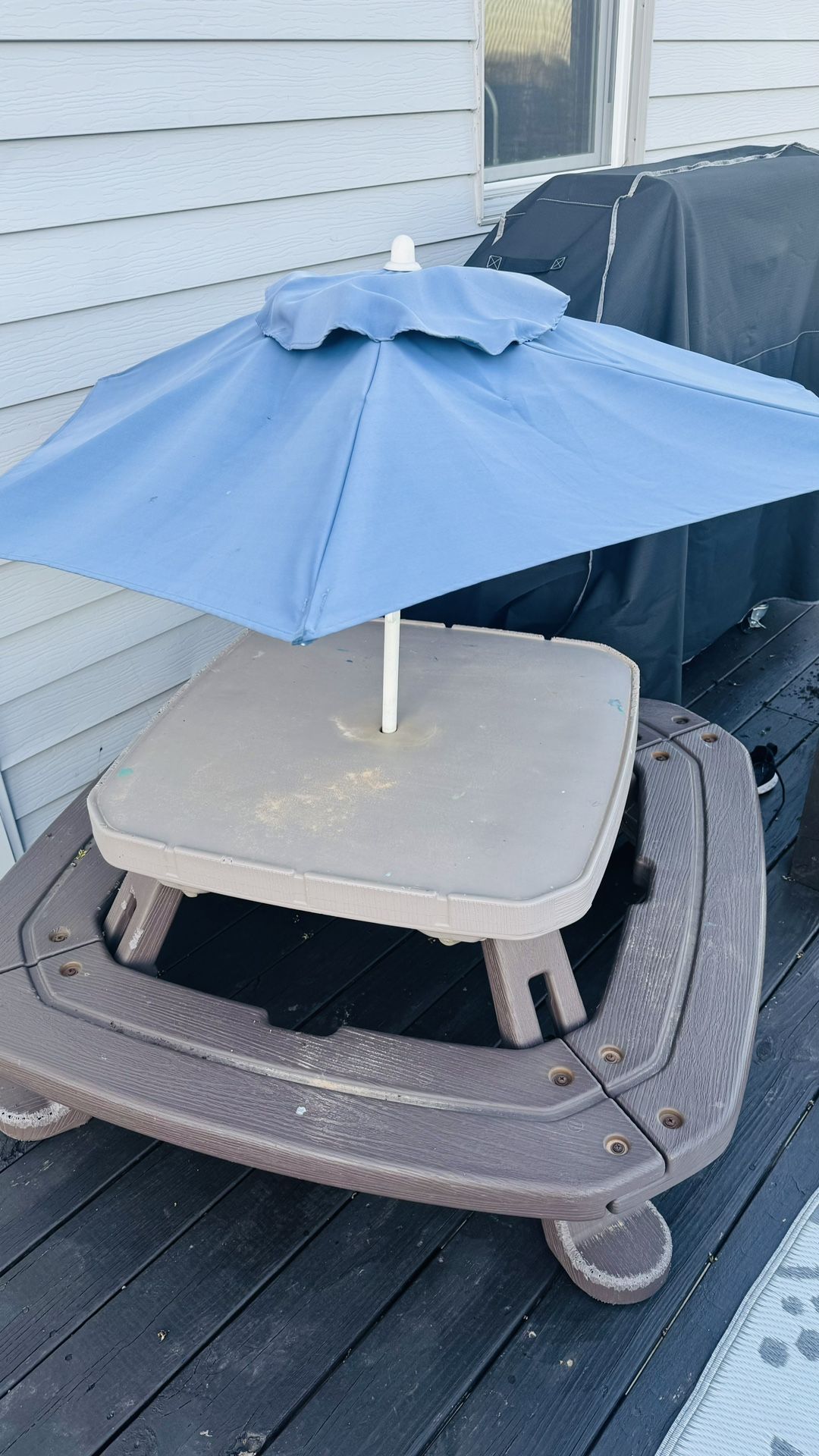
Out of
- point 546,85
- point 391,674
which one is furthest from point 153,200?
point 546,85

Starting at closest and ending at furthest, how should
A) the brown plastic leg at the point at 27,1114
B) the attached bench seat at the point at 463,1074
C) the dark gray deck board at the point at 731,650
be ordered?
1. the attached bench seat at the point at 463,1074
2. the brown plastic leg at the point at 27,1114
3. the dark gray deck board at the point at 731,650

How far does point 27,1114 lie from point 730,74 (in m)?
3.87

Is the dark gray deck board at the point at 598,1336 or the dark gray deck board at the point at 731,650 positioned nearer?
the dark gray deck board at the point at 598,1336

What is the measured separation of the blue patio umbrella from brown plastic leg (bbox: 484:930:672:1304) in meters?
0.67

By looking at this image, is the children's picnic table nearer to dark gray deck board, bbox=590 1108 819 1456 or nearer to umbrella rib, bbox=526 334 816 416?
dark gray deck board, bbox=590 1108 819 1456

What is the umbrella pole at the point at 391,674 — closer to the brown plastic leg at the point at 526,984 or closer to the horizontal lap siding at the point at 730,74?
the brown plastic leg at the point at 526,984

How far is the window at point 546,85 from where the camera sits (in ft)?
8.87

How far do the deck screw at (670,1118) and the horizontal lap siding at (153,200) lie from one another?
154 cm

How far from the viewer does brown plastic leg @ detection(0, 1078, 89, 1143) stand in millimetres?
1692

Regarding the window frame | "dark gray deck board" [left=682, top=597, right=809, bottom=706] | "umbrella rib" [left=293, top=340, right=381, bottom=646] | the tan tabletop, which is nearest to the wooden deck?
the tan tabletop

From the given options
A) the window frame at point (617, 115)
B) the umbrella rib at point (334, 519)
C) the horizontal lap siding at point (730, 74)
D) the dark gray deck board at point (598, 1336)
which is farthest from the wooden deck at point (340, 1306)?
the horizontal lap siding at point (730, 74)

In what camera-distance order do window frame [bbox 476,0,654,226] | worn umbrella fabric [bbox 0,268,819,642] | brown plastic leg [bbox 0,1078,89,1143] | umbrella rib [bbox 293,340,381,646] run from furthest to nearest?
window frame [bbox 476,0,654,226], brown plastic leg [bbox 0,1078,89,1143], worn umbrella fabric [bbox 0,268,819,642], umbrella rib [bbox 293,340,381,646]

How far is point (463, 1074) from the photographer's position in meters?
1.39

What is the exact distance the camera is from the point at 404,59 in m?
2.34
